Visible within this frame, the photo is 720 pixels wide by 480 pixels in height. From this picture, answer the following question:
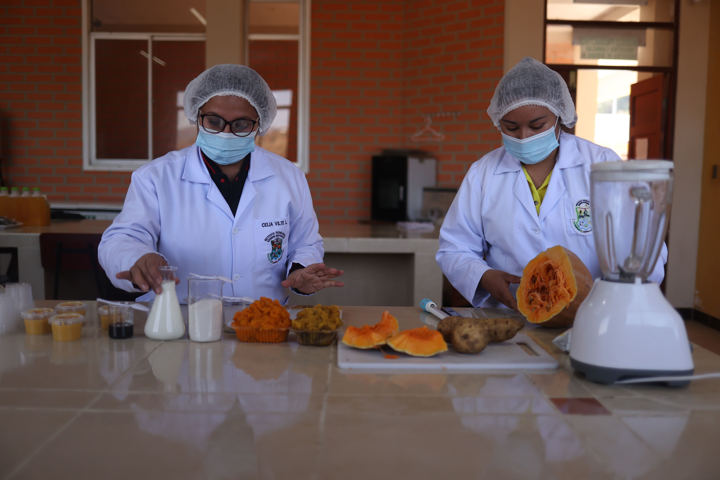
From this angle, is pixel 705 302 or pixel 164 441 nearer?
pixel 164 441

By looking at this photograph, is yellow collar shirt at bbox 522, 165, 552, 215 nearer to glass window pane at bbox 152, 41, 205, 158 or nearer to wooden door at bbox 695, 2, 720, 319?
wooden door at bbox 695, 2, 720, 319

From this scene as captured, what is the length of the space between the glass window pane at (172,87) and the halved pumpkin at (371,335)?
19.9 feet

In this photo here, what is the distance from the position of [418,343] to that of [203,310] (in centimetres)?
53

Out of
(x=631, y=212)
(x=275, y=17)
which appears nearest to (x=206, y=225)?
(x=631, y=212)

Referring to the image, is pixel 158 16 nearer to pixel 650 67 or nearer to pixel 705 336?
pixel 650 67

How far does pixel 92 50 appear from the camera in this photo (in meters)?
6.87

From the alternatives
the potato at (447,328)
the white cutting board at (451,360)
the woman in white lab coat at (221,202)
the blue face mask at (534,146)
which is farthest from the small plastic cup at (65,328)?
the blue face mask at (534,146)

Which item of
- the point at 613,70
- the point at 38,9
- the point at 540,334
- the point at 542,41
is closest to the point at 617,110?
the point at 613,70

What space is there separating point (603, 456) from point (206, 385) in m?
0.73

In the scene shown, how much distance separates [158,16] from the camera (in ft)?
23.6

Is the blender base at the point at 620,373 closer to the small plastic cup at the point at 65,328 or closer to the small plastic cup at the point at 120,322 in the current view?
the small plastic cup at the point at 120,322

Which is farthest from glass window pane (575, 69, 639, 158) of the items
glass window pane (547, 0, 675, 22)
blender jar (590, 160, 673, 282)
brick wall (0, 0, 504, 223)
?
blender jar (590, 160, 673, 282)

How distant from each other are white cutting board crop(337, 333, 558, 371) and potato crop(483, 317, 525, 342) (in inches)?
1.2

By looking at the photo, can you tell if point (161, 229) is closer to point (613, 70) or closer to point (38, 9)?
A: point (613, 70)
